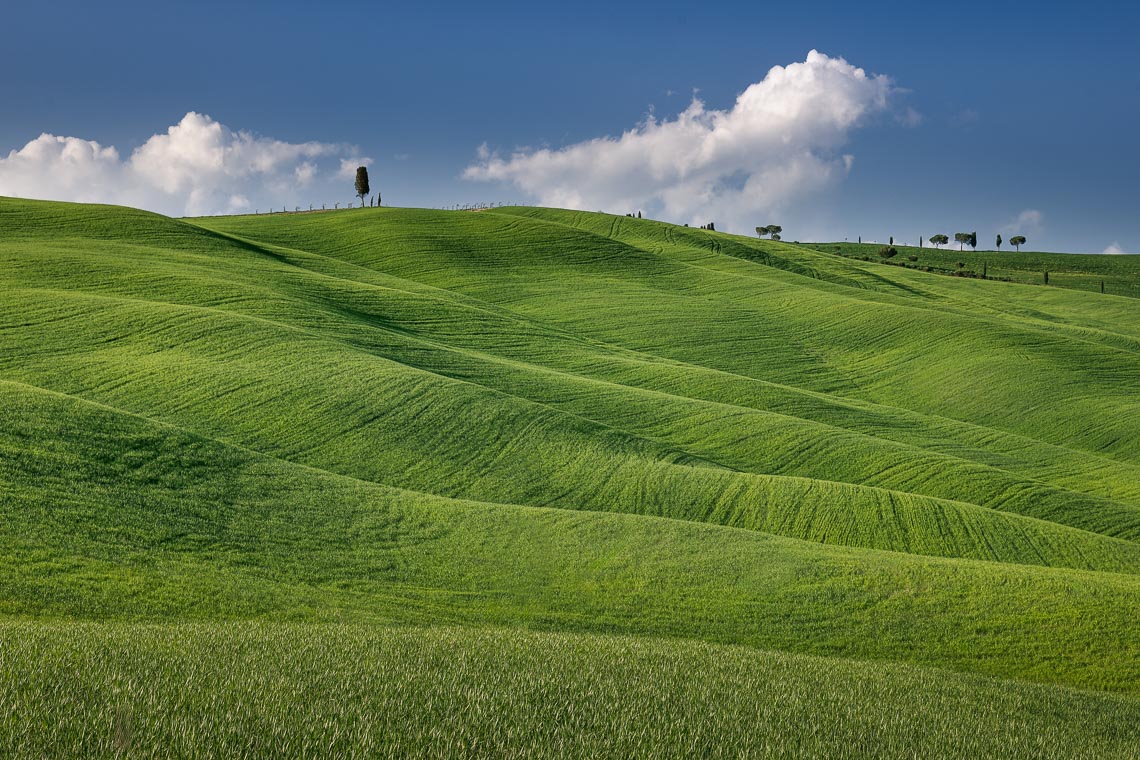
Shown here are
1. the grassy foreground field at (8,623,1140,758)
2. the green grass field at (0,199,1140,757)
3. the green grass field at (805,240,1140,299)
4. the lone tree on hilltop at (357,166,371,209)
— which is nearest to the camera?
the grassy foreground field at (8,623,1140,758)

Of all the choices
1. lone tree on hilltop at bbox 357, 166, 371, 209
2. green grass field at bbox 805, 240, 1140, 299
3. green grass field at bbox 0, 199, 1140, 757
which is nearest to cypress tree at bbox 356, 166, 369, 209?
lone tree on hilltop at bbox 357, 166, 371, 209

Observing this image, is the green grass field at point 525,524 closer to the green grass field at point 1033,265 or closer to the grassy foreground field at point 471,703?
the grassy foreground field at point 471,703

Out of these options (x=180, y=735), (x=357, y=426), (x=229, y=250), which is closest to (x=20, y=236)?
(x=229, y=250)

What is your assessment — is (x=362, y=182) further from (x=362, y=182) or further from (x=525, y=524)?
(x=525, y=524)

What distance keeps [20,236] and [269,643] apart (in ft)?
207

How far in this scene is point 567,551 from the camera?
955 inches

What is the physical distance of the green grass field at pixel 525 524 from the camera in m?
9.17

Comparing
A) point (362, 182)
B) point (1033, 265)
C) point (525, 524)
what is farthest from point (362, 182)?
point (1033, 265)

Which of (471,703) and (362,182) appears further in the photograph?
(362,182)

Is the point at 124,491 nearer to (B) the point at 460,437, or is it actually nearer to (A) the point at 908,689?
(B) the point at 460,437

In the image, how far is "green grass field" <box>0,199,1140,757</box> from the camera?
361 inches

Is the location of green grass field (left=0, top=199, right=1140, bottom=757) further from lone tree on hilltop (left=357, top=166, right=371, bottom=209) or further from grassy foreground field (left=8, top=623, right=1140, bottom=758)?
lone tree on hilltop (left=357, top=166, right=371, bottom=209)

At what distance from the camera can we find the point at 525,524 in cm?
2588

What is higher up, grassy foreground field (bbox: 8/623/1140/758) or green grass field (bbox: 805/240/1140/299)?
green grass field (bbox: 805/240/1140/299)
